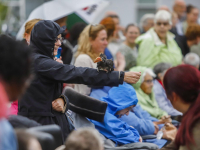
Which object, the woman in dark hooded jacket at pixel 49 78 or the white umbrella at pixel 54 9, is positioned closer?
the woman in dark hooded jacket at pixel 49 78

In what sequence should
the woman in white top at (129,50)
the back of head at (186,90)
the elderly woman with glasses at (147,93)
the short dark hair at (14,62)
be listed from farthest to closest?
the woman in white top at (129,50)
the elderly woman with glasses at (147,93)
the back of head at (186,90)
the short dark hair at (14,62)

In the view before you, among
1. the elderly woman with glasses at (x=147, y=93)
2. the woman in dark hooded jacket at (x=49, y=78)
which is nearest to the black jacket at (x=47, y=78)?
the woman in dark hooded jacket at (x=49, y=78)

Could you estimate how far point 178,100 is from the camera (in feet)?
9.09

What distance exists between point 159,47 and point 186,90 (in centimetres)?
440

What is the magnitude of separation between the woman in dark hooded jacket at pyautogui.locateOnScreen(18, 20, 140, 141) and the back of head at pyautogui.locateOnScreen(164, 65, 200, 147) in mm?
722

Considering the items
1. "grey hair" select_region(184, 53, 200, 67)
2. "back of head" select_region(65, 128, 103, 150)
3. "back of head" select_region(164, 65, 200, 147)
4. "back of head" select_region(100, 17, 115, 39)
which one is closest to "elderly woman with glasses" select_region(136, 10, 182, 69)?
Answer: "grey hair" select_region(184, 53, 200, 67)

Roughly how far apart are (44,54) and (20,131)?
1.68 metres

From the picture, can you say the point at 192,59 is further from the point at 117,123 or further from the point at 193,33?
the point at 117,123

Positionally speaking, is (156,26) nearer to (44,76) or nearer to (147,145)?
(147,145)

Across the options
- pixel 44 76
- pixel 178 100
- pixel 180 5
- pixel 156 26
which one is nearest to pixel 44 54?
pixel 44 76

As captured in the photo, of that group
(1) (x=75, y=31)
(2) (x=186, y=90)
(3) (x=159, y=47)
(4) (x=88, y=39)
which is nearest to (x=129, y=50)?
(3) (x=159, y=47)

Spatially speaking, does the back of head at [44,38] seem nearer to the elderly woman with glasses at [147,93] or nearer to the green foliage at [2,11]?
the elderly woman with glasses at [147,93]

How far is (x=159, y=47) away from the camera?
7.05 metres

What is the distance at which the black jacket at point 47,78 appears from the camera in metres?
3.49
